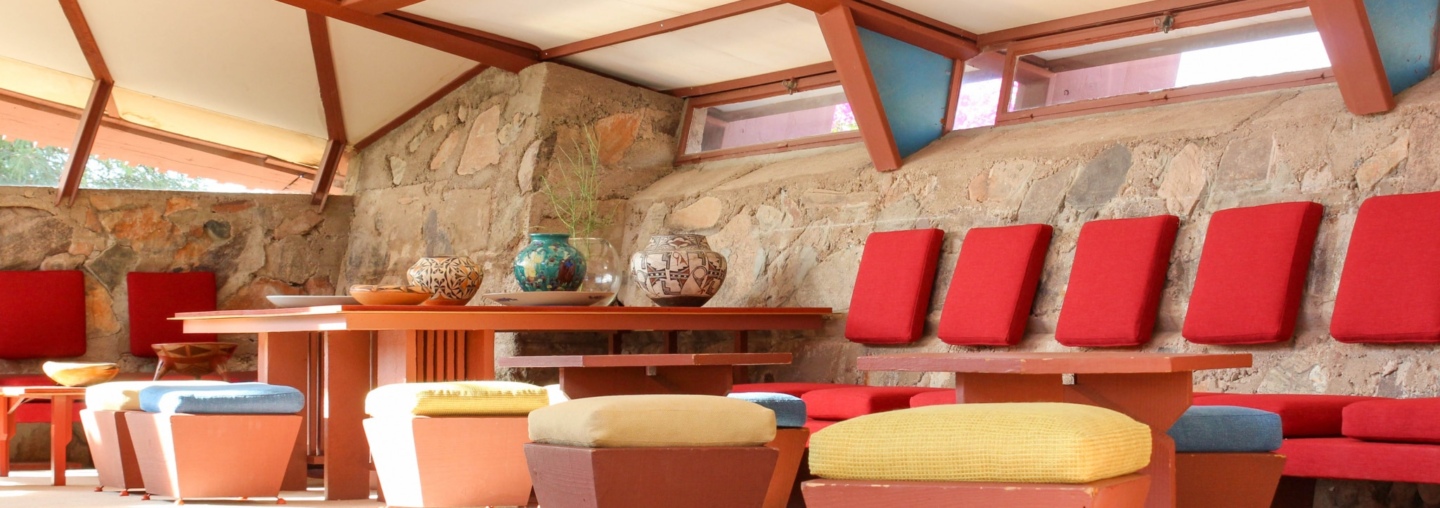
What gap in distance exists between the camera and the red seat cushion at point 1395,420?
3002mm

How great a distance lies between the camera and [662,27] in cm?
594

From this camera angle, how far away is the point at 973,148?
18.2 ft

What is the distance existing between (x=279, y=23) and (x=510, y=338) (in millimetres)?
1838

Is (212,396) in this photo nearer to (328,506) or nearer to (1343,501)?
(328,506)

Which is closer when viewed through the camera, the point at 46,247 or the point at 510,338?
the point at 510,338

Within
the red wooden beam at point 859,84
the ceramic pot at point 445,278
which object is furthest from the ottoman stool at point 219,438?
the red wooden beam at point 859,84

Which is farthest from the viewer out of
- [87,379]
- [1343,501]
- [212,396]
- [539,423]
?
[87,379]

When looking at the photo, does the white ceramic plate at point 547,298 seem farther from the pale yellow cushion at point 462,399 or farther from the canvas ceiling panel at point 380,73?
the canvas ceiling panel at point 380,73

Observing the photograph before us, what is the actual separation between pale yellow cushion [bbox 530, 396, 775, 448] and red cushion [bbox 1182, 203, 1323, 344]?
7.37 ft

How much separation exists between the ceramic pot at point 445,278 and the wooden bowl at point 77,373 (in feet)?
5.27

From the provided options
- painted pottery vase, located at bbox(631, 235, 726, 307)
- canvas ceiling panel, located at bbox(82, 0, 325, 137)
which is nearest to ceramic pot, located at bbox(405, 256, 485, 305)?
painted pottery vase, located at bbox(631, 235, 726, 307)

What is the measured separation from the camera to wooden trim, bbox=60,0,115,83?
20.7 feet

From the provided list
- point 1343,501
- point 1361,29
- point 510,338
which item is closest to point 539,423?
point 1343,501

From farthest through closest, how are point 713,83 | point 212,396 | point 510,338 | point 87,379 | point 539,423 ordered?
point 713,83 → point 510,338 → point 87,379 → point 212,396 → point 539,423
